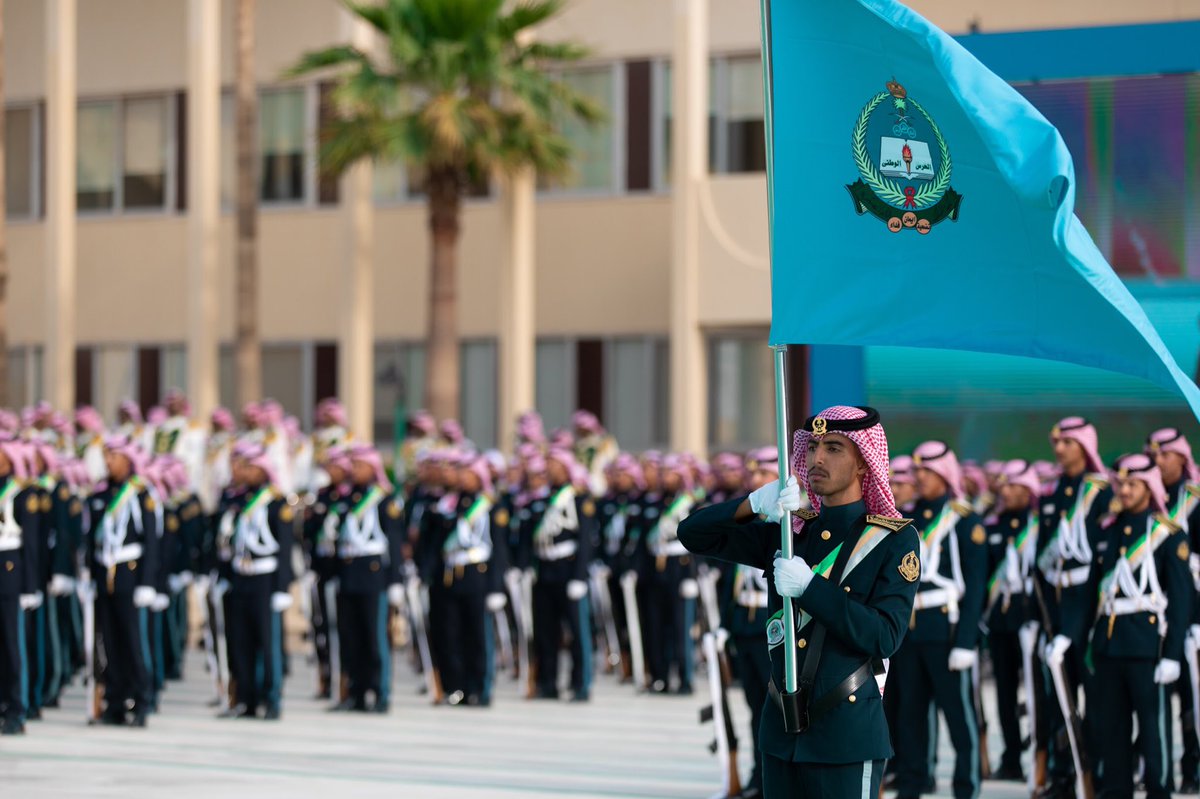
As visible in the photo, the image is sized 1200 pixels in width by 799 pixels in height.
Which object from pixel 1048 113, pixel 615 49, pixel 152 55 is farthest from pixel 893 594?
pixel 152 55

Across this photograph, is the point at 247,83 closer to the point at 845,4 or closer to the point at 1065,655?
the point at 1065,655

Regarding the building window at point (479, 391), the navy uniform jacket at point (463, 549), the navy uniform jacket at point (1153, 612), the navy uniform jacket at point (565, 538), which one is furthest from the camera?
the building window at point (479, 391)

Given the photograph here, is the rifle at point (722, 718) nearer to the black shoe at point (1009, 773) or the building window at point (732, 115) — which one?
the black shoe at point (1009, 773)

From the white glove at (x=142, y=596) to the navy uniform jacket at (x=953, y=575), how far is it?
250 inches

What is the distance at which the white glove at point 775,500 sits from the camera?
6.85 metres

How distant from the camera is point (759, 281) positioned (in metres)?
26.5

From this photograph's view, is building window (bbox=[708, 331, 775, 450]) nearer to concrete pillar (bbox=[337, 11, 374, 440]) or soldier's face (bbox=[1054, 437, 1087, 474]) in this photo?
concrete pillar (bbox=[337, 11, 374, 440])

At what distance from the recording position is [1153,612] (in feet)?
38.3

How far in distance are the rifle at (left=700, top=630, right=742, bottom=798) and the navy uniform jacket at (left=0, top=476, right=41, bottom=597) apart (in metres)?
5.73

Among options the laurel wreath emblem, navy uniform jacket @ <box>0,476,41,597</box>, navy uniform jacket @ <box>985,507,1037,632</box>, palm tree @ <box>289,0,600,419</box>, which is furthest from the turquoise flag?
palm tree @ <box>289,0,600,419</box>

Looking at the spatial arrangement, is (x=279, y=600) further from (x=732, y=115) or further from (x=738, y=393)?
(x=732, y=115)

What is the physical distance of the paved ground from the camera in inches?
503

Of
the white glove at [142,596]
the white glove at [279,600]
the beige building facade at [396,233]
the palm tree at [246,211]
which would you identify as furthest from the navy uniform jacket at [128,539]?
the beige building facade at [396,233]

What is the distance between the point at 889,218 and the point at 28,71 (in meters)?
28.1
